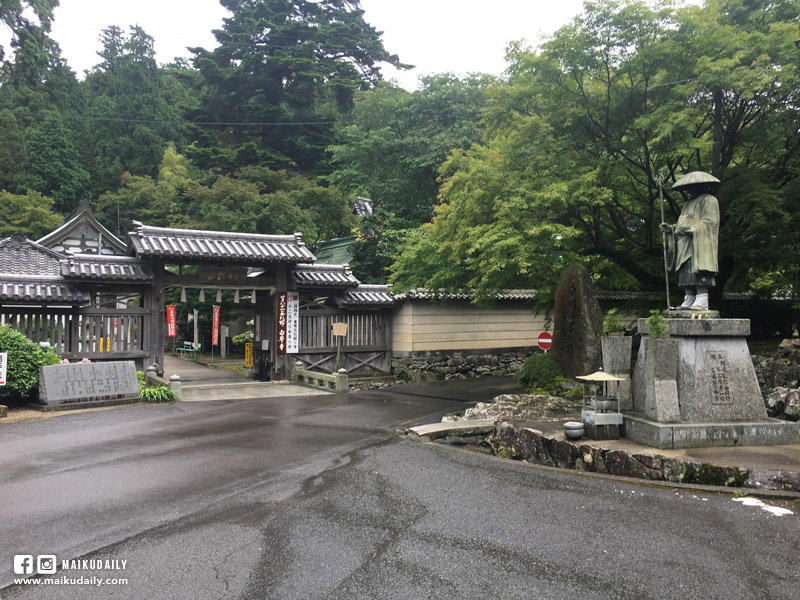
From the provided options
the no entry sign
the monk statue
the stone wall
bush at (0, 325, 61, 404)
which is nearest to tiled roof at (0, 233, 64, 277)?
bush at (0, 325, 61, 404)

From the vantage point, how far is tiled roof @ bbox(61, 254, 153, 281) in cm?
1440

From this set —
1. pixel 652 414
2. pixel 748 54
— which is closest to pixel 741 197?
pixel 748 54

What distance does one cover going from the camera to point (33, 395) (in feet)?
39.6

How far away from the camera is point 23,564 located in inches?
172

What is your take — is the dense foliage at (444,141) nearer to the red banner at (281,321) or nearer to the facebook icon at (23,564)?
the red banner at (281,321)

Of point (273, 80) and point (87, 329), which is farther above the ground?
point (273, 80)

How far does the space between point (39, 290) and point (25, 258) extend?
31.9 ft

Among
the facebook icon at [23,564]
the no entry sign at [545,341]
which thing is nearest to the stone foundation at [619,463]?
the facebook icon at [23,564]

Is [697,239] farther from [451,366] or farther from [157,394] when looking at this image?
[157,394]

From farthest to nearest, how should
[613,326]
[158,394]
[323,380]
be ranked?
[323,380] < [158,394] < [613,326]

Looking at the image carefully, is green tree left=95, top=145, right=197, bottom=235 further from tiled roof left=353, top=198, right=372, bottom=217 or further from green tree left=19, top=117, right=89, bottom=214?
tiled roof left=353, top=198, right=372, bottom=217

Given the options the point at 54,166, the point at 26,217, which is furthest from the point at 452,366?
the point at 54,166

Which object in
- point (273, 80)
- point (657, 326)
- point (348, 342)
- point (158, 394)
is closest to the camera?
point (657, 326)

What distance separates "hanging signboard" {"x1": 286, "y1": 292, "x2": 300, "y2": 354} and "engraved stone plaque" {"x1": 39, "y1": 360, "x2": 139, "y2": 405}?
5.14m
